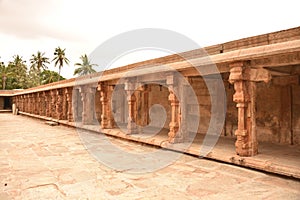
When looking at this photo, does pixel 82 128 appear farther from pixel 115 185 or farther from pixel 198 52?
pixel 115 185

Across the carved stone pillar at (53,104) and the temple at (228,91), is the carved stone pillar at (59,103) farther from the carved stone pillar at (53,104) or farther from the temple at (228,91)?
the temple at (228,91)

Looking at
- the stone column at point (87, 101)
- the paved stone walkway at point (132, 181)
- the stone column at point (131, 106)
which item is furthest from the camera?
the stone column at point (87, 101)

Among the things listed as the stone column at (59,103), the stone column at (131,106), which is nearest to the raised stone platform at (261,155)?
the stone column at (131,106)

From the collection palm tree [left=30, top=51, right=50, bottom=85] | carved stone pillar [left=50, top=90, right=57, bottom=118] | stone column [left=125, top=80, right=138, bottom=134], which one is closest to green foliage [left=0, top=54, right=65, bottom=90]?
palm tree [left=30, top=51, right=50, bottom=85]

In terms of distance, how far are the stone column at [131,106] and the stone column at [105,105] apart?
5.05 ft

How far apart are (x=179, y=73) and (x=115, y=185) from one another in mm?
3442

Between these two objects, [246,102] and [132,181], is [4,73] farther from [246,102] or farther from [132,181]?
[246,102]

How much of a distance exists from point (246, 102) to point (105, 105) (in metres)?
5.80

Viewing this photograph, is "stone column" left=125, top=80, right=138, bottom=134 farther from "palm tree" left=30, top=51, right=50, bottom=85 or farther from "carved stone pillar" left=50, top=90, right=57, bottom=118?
"palm tree" left=30, top=51, right=50, bottom=85

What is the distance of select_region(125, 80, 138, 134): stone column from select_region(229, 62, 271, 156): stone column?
3689 mm

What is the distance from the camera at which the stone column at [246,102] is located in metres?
4.79

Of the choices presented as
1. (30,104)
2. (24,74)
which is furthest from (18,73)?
(30,104)

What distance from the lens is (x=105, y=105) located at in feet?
31.0

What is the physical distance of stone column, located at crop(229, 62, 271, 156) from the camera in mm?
4785
